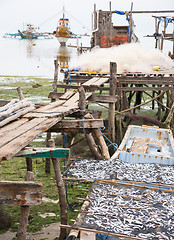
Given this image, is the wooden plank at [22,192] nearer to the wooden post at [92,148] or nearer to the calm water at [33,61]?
the wooden post at [92,148]

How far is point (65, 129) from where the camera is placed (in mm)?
7406

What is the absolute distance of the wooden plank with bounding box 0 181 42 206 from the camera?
4.07 meters

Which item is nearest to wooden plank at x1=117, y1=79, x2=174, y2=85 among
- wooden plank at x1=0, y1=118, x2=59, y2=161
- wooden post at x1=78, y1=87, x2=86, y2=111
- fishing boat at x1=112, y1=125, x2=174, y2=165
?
fishing boat at x1=112, y1=125, x2=174, y2=165

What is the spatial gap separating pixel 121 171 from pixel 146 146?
282 centimetres

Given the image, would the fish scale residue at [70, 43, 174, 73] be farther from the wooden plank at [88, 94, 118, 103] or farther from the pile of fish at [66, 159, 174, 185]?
the pile of fish at [66, 159, 174, 185]

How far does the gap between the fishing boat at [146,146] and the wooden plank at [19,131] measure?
3386mm

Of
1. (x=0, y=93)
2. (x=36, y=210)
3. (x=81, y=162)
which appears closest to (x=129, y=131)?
(x=81, y=162)

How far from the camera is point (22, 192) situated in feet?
13.4

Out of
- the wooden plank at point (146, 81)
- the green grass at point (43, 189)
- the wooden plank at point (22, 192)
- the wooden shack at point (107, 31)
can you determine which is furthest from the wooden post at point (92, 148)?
the wooden shack at point (107, 31)

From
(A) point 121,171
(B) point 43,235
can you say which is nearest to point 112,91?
(A) point 121,171

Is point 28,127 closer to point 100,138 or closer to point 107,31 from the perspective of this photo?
point 100,138

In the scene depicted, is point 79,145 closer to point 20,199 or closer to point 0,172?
point 0,172

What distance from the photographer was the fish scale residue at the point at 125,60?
14680 millimetres

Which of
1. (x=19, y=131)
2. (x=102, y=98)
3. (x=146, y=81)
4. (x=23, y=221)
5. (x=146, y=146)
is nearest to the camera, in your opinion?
(x=23, y=221)
